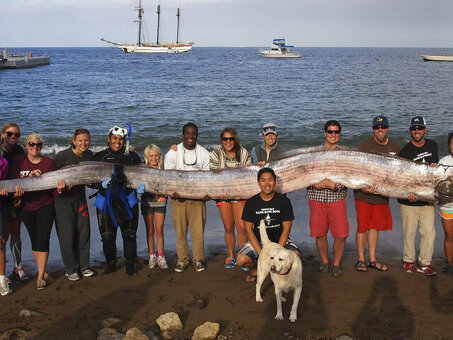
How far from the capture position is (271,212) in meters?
5.73

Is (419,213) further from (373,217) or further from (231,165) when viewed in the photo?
(231,165)

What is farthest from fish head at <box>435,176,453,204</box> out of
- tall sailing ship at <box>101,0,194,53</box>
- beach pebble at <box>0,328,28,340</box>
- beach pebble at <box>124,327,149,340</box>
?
tall sailing ship at <box>101,0,194,53</box>

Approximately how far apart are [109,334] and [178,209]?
7.43 feet

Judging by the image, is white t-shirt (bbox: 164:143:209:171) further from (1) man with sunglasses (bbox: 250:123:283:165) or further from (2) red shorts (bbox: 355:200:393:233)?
(2) red shorts (bbox: 355:200:393:233)

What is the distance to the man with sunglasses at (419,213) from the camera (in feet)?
20.7

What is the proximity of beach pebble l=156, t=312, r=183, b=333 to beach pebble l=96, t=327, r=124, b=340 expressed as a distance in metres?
0.43

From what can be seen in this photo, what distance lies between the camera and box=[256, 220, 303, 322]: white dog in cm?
486

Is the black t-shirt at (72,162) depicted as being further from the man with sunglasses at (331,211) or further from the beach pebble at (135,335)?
the man with sunglasses at (331,211)

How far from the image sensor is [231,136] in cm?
637

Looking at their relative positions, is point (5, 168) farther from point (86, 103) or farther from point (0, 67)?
point (0, 67)

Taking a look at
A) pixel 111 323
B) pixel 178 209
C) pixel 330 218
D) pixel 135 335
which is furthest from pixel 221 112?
pixel 135 335

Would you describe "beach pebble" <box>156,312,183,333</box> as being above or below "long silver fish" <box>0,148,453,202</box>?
below

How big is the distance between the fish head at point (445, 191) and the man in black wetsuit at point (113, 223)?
401 cm

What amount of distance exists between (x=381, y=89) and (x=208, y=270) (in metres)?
34.0
